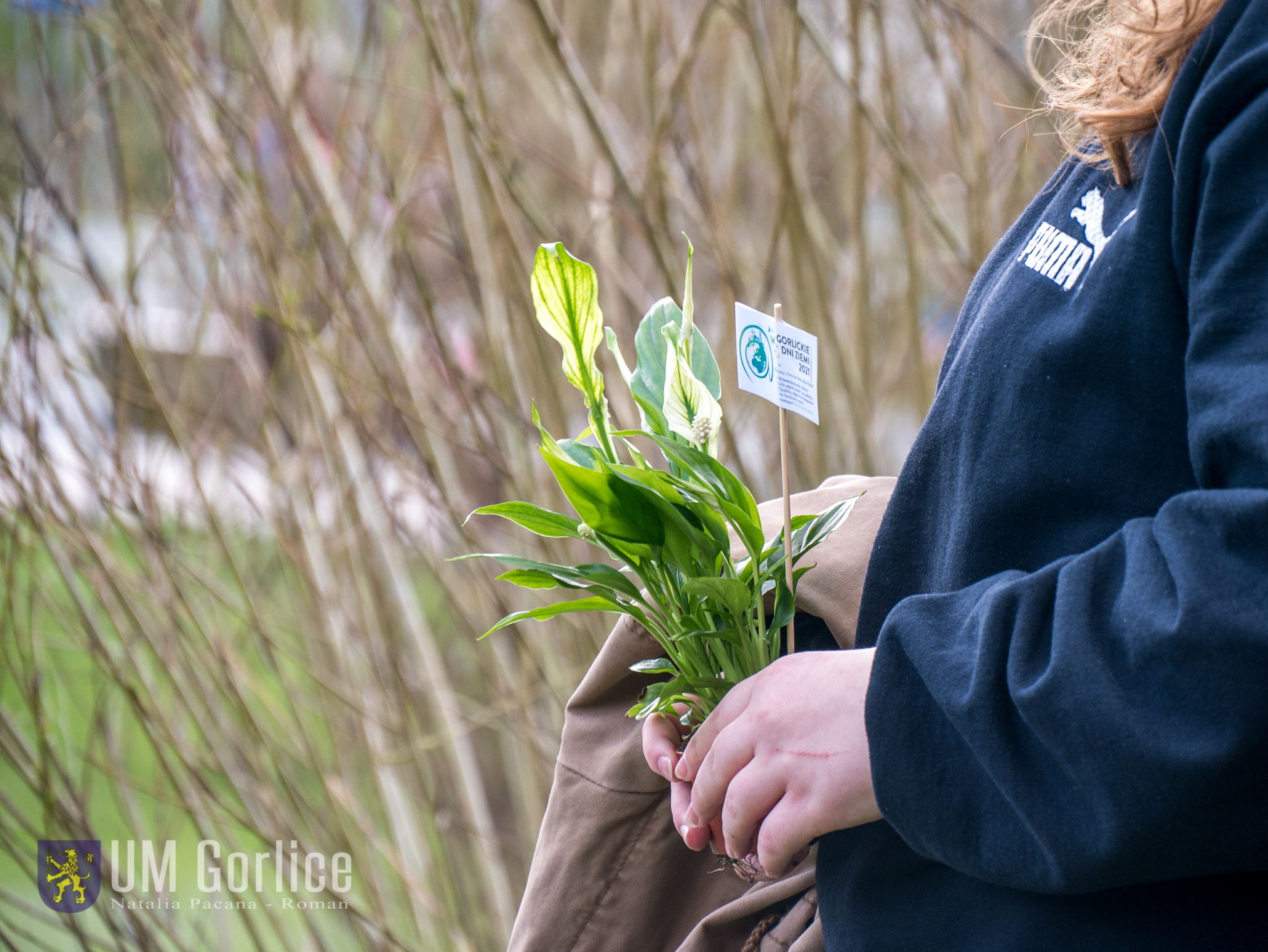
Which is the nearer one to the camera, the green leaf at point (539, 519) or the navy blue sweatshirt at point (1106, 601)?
the navy blue sweatshirt at point (1106, 601)

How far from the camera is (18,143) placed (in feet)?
3.76

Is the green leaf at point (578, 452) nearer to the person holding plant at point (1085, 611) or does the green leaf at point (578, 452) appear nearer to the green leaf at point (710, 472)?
the green leaf at point (710, 472)

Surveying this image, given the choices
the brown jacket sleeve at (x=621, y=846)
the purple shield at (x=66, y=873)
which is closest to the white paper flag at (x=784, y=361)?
the brown jacket sleeve at (x=621, y=846)

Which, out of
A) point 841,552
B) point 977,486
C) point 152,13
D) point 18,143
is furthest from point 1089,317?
point 18,143

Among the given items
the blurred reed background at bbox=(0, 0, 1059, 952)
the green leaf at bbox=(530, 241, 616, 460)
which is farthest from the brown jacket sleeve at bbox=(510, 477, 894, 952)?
the blurred reed background at bbox=(0, 0, 1059, 952)

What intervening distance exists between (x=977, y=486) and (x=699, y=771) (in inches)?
7.8

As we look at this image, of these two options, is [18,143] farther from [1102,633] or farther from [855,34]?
[1102,633]

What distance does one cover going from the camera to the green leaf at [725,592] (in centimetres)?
51

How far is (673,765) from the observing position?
1.84ft

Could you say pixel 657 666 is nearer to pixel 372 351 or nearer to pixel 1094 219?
pixel 1094 219

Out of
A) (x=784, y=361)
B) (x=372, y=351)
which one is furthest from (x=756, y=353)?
(x=372, y=351)

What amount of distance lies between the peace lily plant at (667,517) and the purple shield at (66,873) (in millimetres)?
961

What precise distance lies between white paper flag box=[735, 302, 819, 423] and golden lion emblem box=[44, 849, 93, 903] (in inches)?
44.4

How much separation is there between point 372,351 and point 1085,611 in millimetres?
1099
